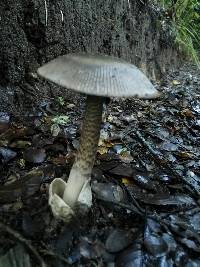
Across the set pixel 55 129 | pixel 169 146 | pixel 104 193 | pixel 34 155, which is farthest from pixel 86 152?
pixel 169 146

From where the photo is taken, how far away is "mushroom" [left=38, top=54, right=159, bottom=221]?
1391mm

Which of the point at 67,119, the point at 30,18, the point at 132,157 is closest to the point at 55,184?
the point at 132,157

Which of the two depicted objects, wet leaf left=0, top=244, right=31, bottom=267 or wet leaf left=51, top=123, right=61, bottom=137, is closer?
wet leaf left=0, top=244, right=31, bottom=267

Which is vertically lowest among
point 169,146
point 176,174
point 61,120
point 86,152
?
point 169,146

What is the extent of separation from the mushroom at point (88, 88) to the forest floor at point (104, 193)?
128 mm

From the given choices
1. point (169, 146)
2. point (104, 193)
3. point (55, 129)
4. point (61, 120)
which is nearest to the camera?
point (104, 193)

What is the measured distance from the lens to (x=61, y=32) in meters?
3.09

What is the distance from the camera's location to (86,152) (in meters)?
1.75

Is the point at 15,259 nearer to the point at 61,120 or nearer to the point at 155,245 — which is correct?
the point at 155,245

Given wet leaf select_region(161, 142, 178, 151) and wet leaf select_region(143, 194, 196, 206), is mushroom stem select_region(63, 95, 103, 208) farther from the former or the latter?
wet leaf select_region(161, 142, 178, 151)

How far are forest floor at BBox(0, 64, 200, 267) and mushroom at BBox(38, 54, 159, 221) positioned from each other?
0.13 meters

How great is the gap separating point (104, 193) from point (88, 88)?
2.76 feet

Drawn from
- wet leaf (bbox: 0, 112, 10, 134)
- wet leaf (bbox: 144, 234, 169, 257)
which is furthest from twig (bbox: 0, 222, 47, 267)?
wet leaf (bbox: 0, 112, 10, 134)

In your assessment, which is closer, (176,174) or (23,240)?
(23,240)
